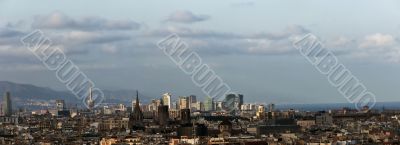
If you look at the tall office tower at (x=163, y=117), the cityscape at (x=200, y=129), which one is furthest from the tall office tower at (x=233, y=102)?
the tall office tower at (x=163, y=117)

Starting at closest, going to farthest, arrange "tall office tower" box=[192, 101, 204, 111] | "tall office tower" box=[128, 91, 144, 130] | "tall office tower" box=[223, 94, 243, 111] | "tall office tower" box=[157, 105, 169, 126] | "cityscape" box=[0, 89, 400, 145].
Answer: "cityscape" box=[0, 89, 400, 145] → "tall office tower" box=[128, 91, 144, 130] → "tall office tower" box=[157, 105, 169, 126] → "tall office tower" box=[223, 94, 243, 111] → "tall office tower" box=[192, 101, 204, 111]

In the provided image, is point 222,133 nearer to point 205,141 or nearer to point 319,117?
point 205,141

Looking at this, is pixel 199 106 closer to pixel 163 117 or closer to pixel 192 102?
pixel 192 102

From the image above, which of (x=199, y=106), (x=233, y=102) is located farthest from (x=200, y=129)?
(x=199, y=106)

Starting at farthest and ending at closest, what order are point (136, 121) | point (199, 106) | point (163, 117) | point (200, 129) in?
point (199, 106)
point (163, 117)
point (136, 121)
point (200, 129)

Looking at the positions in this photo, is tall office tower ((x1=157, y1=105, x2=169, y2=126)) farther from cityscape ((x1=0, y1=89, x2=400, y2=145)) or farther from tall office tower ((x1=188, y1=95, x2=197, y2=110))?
tall office tower ((x1=188, y1=95, x2=197, y2=110))

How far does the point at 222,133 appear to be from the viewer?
85688 millimetres

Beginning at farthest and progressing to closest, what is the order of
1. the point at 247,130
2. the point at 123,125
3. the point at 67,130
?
the point at 123,125 → the point at 67,130 → the point at 247,130

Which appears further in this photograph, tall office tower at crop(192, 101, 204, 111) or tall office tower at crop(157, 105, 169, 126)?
tall office tower at crop(192, 101, 204, 111)

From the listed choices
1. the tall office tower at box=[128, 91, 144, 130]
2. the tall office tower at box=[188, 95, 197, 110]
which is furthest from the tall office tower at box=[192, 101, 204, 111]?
the tall office tower at box=[128, 91, 144, 130]

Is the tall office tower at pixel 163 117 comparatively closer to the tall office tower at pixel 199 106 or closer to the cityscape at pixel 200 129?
the cityscape at pixel 200 129

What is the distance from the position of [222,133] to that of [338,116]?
47.7m

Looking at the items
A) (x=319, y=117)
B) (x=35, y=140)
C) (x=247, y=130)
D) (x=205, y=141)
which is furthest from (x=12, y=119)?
(x=205, y=141)

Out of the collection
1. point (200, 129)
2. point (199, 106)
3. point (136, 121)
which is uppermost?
point (199, 106)
